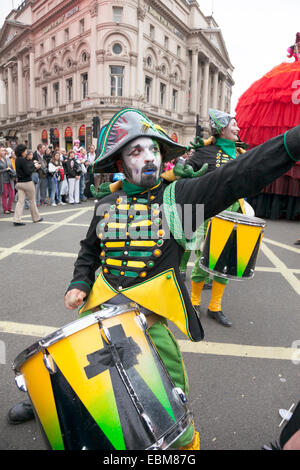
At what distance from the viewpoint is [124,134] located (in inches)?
61.2

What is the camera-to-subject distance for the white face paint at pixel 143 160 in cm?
154

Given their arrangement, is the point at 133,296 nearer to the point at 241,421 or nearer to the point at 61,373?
the point at 61,373

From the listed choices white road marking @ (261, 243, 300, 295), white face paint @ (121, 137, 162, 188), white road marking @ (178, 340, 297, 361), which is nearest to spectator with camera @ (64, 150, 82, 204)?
white road marking @ (261, 243, 300, 295)

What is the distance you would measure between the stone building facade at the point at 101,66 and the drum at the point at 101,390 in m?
30.9

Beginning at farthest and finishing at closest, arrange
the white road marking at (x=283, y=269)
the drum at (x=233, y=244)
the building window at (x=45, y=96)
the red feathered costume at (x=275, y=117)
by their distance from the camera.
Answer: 1. the building window at (x=45, y=96)
2. the red feathered costume at (x=275, y=117)
3. the white road marking at (x=283, y=269)
4. the drum at (x=233, y=244)

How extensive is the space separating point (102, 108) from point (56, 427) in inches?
1249

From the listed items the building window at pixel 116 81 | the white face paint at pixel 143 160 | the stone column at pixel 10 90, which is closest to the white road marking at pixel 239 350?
the white face paint at pixel 143 160

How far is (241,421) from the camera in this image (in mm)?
1926

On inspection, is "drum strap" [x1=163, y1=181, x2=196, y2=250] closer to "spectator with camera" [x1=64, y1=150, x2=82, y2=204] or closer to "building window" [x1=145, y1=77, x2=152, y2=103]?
"spectator with camera" [x1=64, y1=150, x2=82, y2=204]

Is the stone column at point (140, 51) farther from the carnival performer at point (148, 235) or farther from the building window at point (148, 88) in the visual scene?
the carnival performer at point (148, 235)

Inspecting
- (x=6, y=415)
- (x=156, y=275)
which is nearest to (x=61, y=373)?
(x=156, y=275)

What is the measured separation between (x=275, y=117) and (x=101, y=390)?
8.26 m

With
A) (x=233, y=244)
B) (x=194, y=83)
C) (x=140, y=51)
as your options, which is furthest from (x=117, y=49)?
(x=233, y=244)

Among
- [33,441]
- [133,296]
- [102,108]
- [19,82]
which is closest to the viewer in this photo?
[133,296]
